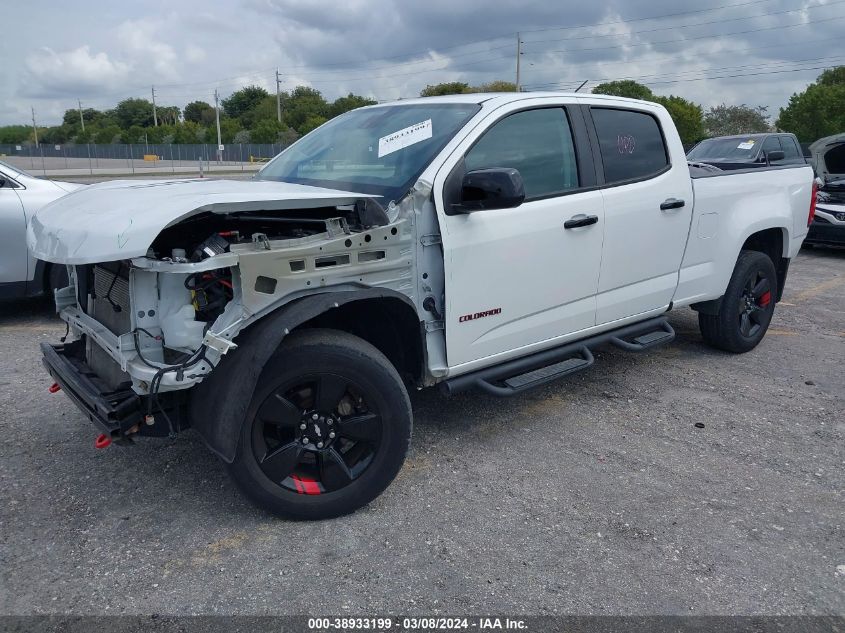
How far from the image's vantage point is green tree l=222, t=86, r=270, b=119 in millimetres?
102875

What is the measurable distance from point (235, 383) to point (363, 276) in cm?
75

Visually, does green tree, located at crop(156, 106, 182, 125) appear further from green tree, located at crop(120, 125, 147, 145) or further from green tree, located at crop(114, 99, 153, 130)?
green tree, located at crop(120, 125, 147, 145)

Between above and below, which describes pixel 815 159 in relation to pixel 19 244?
above

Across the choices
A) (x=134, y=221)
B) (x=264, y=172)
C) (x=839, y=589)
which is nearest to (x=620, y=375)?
(x=839, y=589)

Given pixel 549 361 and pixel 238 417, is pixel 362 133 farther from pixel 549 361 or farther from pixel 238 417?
pixel 238 417

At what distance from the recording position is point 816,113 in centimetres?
3650

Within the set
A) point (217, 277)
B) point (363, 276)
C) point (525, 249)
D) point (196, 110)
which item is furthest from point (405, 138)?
point (196, 110)

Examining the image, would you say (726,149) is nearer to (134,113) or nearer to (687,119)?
(687,119)

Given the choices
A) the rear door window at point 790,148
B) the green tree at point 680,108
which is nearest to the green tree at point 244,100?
the green tree at point 680,108

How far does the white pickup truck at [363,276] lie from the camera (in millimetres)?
2904

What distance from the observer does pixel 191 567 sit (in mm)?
2945

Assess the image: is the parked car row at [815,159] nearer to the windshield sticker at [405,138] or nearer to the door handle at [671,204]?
the door handle at [671,204]

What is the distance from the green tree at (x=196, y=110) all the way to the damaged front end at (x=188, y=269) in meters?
109

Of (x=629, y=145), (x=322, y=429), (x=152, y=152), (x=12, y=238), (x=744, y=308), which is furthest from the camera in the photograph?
(x=152, y=152)
